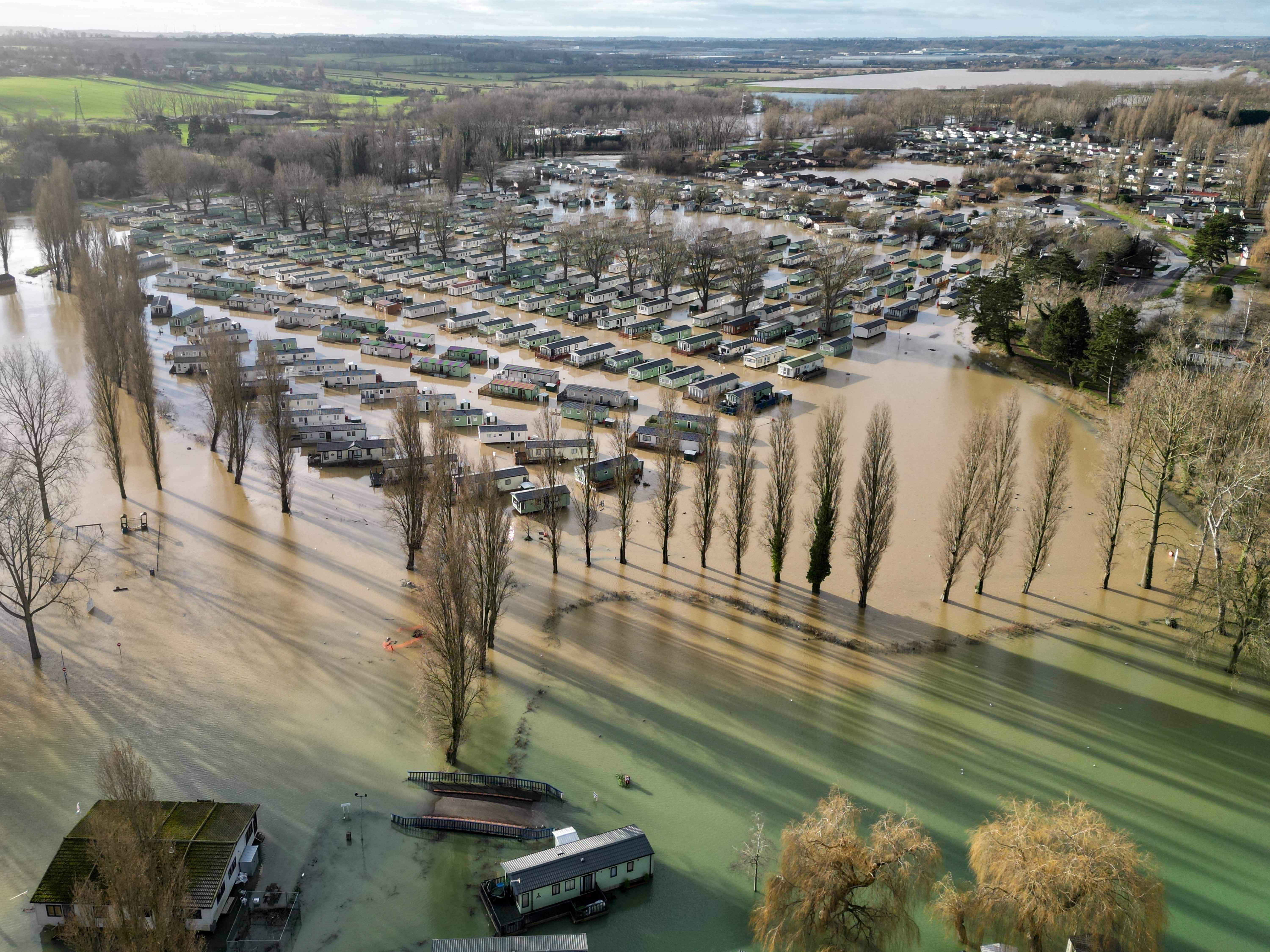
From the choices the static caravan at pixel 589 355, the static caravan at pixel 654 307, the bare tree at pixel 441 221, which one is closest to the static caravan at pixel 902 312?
the static caravan at pixel 654 307

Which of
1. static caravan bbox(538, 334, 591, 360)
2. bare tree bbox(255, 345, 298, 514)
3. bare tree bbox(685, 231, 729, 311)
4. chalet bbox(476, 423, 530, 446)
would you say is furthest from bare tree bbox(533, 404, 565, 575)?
bare tree bbox(685, 231, 729, 311)

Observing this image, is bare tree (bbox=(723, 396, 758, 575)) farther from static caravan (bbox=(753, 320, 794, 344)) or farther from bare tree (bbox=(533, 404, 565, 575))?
static caravan (bbox=(753, 320, 794, 344))

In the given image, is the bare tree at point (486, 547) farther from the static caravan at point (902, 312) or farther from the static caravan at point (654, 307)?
the static caravan at point (902, 312)

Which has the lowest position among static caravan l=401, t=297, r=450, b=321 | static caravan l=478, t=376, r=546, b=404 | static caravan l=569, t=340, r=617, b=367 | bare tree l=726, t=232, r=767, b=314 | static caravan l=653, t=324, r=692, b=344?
static caravan l=478, t=376, r=546, b=404

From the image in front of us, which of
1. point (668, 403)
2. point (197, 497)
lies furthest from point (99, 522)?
point (668, 403)

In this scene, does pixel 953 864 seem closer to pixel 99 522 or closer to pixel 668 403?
pixel 668 403

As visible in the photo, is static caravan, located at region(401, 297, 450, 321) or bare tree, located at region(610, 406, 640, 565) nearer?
bare tree, located at region(610, 406, 640, 565)
